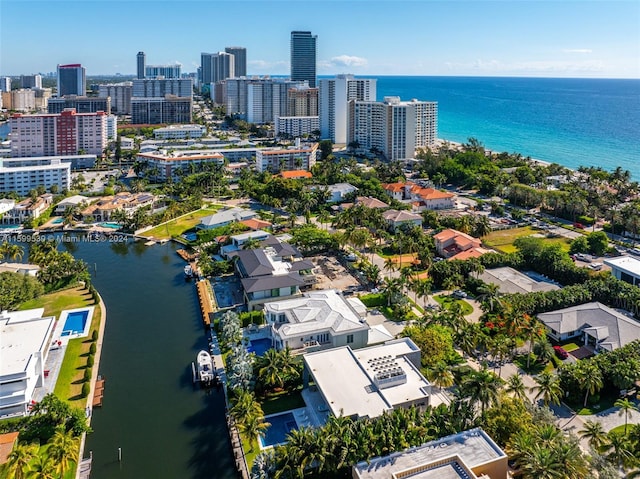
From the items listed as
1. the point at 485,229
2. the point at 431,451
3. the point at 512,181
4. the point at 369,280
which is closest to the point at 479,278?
the point at 369,280

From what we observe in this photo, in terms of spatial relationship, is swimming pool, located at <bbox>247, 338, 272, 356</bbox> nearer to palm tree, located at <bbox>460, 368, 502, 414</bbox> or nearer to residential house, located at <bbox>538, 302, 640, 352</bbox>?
palm tree, located at <bbox>460, 368, 502, 414</bbox>

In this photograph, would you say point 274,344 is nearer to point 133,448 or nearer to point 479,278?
point 133,448

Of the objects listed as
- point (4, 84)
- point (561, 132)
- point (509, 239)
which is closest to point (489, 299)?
point (509, 239)

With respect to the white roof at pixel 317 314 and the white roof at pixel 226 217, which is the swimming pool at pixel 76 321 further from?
the white roof at pixel 226 217

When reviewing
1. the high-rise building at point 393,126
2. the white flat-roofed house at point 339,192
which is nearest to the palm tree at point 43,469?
the white flat-roofed house at point 339,192

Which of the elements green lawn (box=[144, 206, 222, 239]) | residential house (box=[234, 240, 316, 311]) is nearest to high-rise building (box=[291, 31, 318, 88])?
Result: green lawn (box=[144, 206, 222, 239])

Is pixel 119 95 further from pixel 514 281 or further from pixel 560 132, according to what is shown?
pixel 514 281
